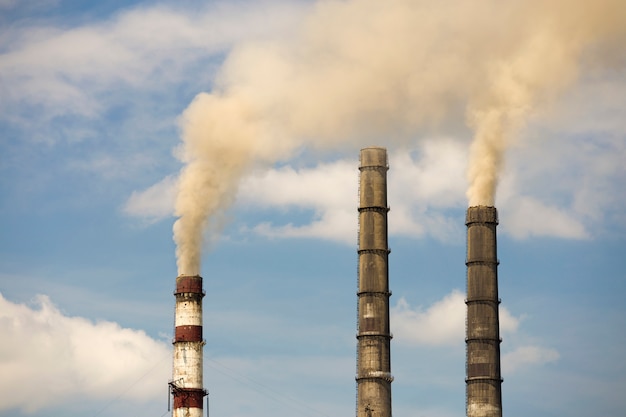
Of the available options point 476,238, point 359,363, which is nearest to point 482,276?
point 476,238

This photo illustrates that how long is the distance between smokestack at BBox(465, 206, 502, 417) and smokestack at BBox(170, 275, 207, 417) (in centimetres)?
1353

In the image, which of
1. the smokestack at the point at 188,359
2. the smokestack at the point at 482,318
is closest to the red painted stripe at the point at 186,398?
the smokestack at the point at 188,359

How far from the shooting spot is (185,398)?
59500mm

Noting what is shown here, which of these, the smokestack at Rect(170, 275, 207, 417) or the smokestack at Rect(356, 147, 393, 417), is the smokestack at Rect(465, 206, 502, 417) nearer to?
the smokestack at Rect(356, 147, 393, 417)

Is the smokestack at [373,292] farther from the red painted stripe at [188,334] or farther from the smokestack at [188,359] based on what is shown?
the red painted stripe at [188,334]

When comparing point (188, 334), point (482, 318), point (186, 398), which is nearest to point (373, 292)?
point (482, 318)

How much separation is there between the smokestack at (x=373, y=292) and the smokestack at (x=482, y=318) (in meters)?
3.96

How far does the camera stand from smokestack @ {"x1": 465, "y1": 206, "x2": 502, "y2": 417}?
6544cm

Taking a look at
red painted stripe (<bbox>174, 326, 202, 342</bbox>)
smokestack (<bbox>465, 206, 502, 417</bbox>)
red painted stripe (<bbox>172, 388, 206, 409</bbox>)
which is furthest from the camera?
smokestack (<bbox>465, 206, 502, 417</bbox>)

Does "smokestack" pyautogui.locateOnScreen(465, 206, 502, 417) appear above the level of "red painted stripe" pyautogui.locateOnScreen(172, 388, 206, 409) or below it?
above

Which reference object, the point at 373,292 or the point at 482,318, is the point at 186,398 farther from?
the point at 482,318

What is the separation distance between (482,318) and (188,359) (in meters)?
14.8

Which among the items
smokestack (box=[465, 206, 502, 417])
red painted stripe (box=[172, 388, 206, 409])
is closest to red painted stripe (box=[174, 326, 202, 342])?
red painted stripe (box=[172, 388, 206, 409])

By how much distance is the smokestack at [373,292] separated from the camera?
2547 inches
